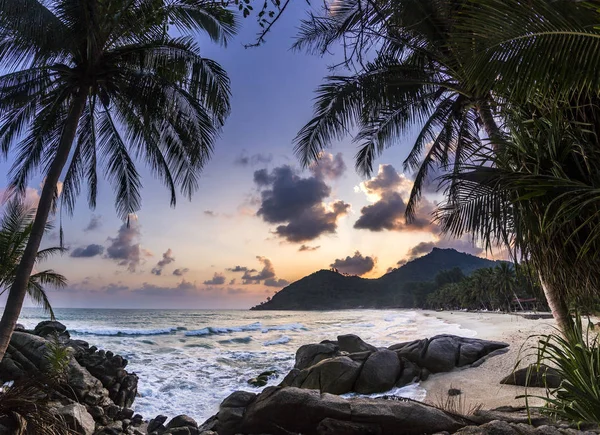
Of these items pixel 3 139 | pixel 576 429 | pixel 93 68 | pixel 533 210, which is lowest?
pixel 576 429

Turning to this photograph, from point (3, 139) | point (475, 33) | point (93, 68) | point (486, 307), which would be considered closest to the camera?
point (475, 33)

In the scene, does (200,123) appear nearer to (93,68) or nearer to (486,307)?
(93,68)

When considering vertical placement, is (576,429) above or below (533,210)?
below

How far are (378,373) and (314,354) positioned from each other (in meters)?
4.35

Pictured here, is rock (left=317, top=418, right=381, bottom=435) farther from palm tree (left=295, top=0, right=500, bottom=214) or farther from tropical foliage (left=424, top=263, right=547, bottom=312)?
tropical foliage (left=424, top=263, right=547, bottom=312)

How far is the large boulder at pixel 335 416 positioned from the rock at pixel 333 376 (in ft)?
14.5

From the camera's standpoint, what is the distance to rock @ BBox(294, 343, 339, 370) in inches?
607

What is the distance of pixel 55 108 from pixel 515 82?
916 cm

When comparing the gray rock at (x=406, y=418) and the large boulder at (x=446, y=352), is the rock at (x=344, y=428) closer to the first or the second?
the gray rock at (x=406, y=418)

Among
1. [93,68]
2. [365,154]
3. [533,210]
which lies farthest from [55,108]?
[533,210]

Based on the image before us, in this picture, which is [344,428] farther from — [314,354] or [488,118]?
[314,354]

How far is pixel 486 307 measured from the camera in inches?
2923

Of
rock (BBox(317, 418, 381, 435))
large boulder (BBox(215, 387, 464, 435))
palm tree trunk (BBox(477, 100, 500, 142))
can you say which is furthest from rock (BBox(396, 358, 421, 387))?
palm tree trunk (BBox(477, 100, 500, 142))

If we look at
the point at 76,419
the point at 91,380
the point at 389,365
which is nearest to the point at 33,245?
the point at 76,419
